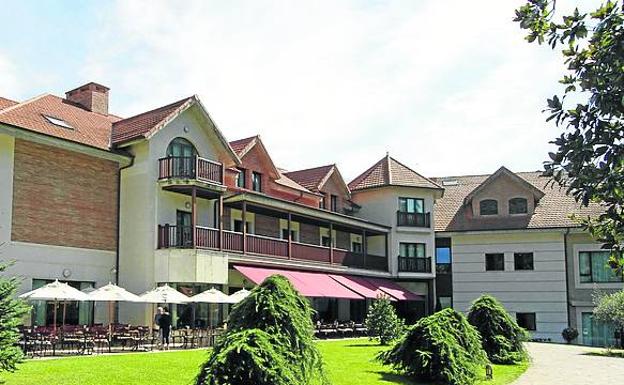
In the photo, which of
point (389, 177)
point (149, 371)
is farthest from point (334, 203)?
point (149, 371)

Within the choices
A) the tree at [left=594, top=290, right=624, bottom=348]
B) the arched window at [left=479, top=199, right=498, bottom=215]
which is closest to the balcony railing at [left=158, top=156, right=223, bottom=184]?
the tree at [left=594, top=290, right=624, bottom=348]

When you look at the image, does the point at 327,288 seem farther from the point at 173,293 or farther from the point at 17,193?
the point at 17,193

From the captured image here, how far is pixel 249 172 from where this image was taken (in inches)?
1422

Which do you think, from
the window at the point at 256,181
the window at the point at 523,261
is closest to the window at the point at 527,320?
the window at the point at 523,261

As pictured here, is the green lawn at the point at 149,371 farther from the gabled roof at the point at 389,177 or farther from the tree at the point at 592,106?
the gabled roof at the point at 389,177

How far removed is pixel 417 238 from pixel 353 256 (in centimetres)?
652

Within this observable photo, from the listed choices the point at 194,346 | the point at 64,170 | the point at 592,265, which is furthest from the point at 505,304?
the point at 64,170

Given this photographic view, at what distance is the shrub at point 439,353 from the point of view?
57.3 ft

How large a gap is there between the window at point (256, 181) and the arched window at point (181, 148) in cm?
557

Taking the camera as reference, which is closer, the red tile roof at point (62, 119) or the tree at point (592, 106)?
the tree at point (592, 106)

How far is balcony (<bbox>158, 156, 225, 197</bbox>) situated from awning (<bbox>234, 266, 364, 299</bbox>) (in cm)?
398

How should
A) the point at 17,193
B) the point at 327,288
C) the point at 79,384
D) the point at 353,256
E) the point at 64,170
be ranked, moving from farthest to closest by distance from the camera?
the point at 353,256 → the point at 327,288 → the point at 64,170 → the point at 17,193 → the point at 79,384

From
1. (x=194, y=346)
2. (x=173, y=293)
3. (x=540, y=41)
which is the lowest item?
(x=194, y=346)

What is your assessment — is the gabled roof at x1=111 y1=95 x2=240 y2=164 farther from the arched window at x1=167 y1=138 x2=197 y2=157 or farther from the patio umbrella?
the patio umbrella
